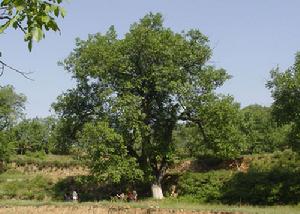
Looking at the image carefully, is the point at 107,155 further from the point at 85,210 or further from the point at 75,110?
the point at 85,210

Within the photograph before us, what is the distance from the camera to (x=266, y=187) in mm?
33969

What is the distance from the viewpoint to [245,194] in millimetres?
34969

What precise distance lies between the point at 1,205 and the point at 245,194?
16044mm

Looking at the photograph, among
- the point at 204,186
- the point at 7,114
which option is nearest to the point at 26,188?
the point at 204,186

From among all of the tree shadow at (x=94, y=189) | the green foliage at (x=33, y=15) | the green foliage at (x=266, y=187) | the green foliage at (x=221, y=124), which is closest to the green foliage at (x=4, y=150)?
the tree shadow at (x=94, y=189)

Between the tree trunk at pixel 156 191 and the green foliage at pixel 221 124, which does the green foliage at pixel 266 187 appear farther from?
the tree trunk at pixel 156 191

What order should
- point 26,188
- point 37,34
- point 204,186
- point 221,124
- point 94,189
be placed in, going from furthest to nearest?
1. point 94,189
2. point 26,188
3. point 221,124
4. point 204,186
5. point 37,34

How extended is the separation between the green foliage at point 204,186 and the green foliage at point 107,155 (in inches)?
157

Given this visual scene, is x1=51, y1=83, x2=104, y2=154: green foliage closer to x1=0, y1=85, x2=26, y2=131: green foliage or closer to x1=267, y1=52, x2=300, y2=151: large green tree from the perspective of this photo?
x1=267, y1=52, x2=300, y2=151: large green tree

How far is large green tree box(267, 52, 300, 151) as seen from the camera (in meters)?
31.9

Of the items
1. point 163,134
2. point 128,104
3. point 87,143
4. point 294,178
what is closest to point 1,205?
point 87,143

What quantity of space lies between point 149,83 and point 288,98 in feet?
39.2

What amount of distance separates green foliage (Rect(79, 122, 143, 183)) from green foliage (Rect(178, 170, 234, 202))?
13.0 feet

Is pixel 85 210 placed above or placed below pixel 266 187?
A: below
